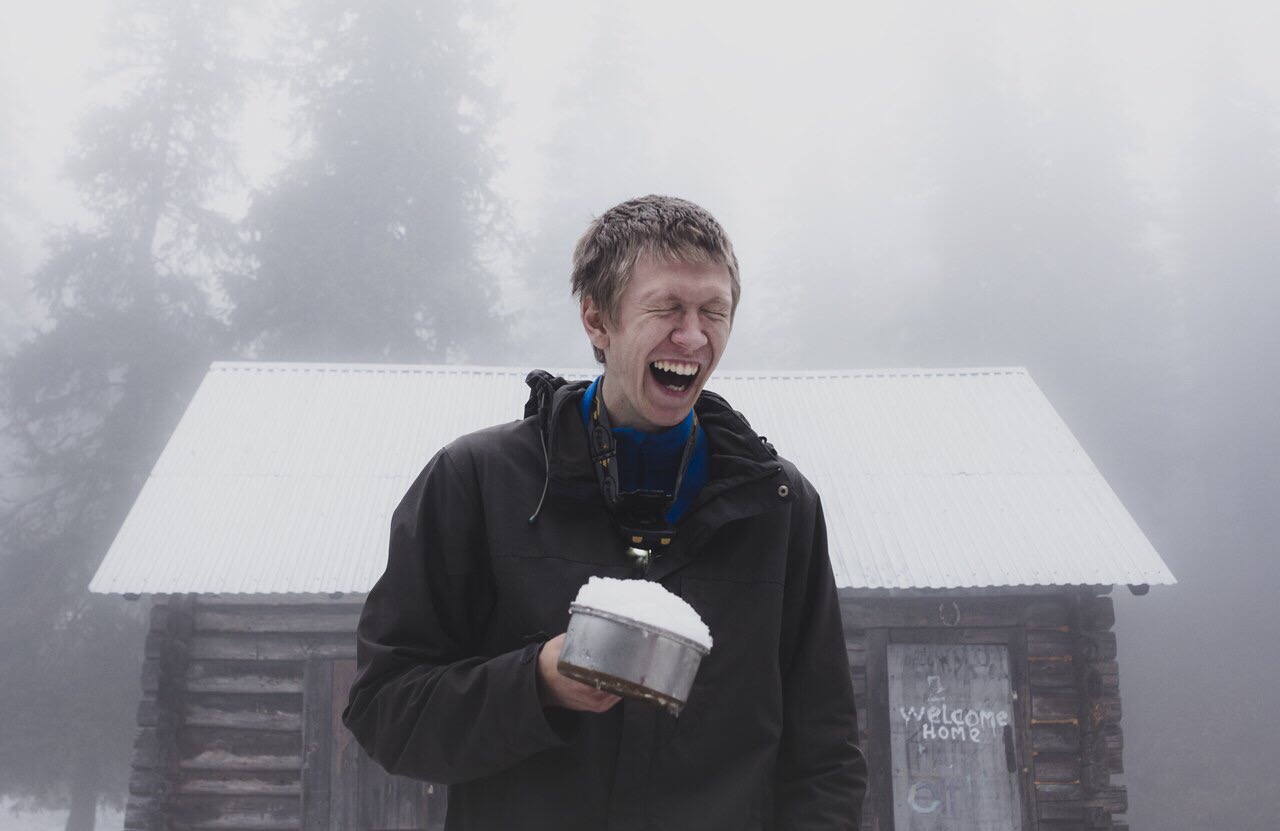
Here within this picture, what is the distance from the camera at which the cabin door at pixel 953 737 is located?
9.12 metres

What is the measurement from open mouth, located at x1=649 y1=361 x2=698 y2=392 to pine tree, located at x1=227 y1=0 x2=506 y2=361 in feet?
78.9

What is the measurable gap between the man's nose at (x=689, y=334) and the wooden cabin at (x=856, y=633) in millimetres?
6875

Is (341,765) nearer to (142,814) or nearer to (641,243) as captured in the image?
(142,814)

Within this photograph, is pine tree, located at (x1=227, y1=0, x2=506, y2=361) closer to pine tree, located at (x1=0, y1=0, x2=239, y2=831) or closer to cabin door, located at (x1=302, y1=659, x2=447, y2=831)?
pine tree, located at (x1=0, y1=0, x2=239, y2=831)

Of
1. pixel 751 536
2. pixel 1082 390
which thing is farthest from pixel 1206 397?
pixel 751 536

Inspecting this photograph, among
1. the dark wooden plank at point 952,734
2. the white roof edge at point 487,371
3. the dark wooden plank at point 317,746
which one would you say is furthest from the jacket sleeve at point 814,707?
the white roof edge at point 487,371

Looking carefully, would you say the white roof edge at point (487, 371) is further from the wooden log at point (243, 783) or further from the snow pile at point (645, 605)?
the snow pile at point (645, 605)

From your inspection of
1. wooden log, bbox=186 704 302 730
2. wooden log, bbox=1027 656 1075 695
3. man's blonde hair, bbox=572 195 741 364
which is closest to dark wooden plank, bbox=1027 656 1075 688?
wooden log, bbox=1027 656 1075 695

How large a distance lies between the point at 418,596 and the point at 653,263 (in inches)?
32.0

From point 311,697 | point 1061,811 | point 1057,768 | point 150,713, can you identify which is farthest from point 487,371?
point 1061,811

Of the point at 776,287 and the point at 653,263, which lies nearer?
the point at 653,263

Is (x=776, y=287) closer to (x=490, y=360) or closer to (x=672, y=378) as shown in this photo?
(x=490, y=360)

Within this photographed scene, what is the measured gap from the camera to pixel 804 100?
60.8 metres

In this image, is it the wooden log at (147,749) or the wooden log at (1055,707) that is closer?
the wooden log at (147,749)
